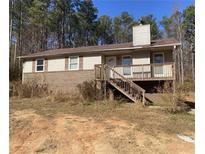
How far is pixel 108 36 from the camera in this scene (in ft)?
126

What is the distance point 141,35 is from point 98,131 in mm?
10031

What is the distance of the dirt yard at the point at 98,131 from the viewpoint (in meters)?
6.36

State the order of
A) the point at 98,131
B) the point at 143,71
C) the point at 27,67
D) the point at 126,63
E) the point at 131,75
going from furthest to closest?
the point at 27,67
the point at 126,63
the point at 131,75
the point at 143,71
the point at 98,131

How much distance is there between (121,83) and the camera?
14430 millimetres

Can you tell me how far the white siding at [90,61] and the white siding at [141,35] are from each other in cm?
281

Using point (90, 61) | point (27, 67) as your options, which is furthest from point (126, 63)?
point (27, 67)

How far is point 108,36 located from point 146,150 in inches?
1319

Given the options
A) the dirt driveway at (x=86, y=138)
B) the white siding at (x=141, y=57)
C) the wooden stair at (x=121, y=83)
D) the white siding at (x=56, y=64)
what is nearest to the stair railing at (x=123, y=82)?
the wooden stair at (x=121, y=83)

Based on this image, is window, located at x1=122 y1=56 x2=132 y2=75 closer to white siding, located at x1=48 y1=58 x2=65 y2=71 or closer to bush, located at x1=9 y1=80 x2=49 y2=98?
white siding, located at x1=48 y1=58 x2=65 y2=71

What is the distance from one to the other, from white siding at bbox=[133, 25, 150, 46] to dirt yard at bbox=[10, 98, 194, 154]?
6333 mm

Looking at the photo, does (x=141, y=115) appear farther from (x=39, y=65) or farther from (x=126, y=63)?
(x=39, y=65)

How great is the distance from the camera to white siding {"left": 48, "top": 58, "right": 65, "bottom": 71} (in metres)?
17.5

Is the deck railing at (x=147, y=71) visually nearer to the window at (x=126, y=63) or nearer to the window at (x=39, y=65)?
the window at (x=126, y=63)

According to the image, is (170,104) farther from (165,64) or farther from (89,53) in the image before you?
(89,53)
